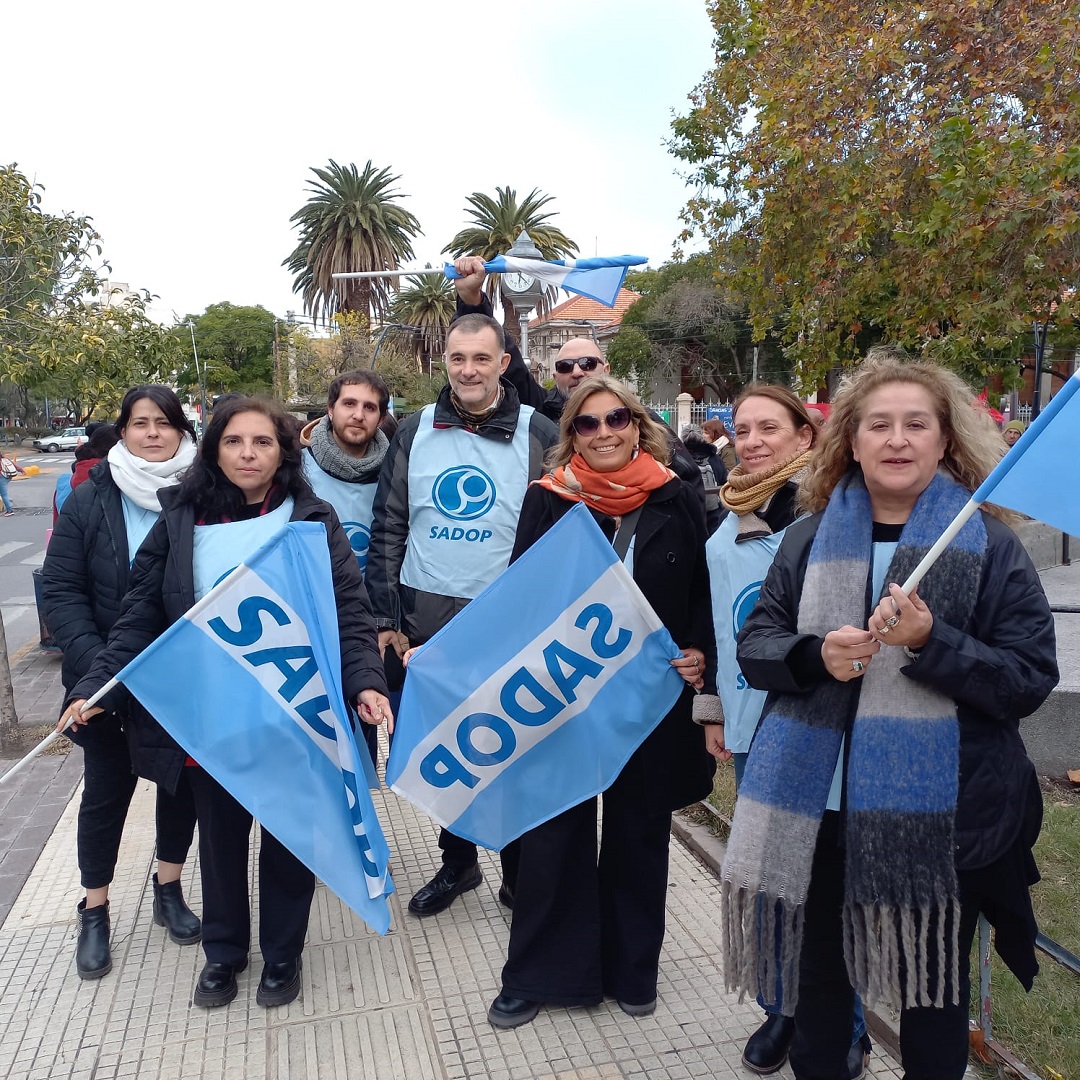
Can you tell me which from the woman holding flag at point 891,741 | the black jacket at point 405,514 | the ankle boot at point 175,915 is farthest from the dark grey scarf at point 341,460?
the woman holding flag at point 891,741

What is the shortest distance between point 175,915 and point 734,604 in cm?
238

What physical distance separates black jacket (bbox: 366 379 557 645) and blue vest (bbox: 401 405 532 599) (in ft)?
0.12

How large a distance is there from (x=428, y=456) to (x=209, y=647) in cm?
113

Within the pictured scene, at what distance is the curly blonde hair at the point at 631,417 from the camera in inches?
117

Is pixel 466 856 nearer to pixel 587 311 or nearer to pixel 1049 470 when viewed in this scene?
pixel 1049 470

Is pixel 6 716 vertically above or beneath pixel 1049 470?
beneath

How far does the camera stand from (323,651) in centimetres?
299

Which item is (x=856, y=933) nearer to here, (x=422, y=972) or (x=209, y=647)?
(x=422, y=972)

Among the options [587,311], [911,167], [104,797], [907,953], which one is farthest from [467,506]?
[587,311]

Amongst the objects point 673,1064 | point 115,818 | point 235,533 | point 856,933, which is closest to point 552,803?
point 673,1064

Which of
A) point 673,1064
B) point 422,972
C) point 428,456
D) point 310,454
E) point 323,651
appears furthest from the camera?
point 310,454

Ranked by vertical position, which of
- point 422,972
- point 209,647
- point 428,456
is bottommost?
point 422,972

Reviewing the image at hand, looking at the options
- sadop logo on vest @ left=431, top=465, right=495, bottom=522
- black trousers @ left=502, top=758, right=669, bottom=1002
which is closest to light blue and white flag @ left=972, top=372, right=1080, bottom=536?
black trousers @ left=502, top=758, right=669, bottom=1002

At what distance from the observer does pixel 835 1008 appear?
231 cm
